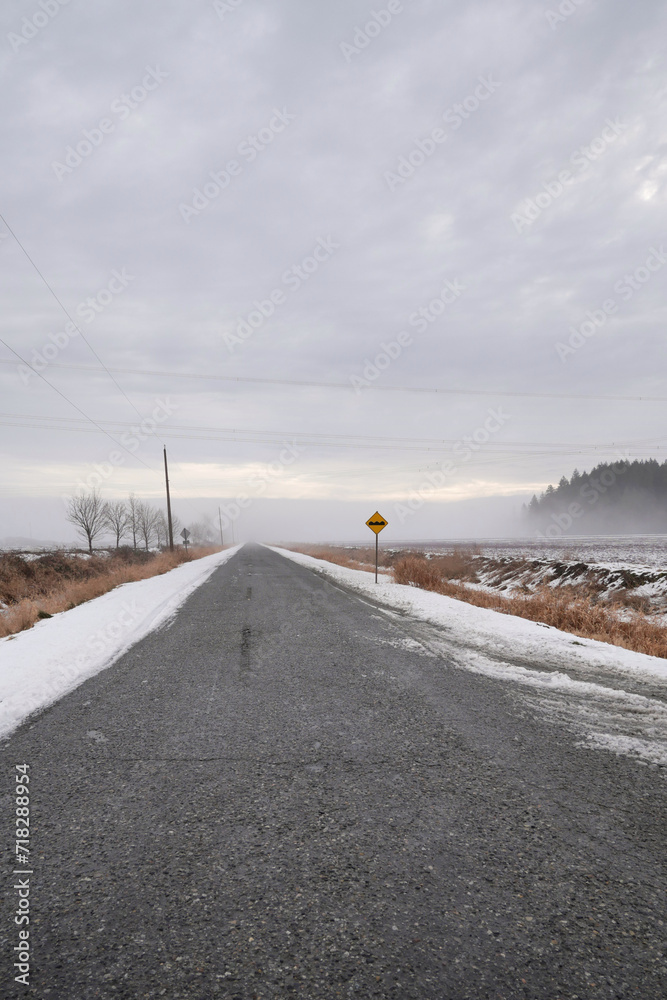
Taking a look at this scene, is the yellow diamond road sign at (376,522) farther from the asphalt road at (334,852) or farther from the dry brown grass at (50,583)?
the asphalt road at (334,852)

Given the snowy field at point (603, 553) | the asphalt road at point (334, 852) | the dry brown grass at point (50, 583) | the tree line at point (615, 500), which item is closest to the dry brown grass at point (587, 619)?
the asphalt road at point (334, 852)

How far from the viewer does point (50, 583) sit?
20.1 meters

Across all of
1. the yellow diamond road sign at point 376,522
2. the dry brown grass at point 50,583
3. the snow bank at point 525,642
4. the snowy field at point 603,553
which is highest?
the yellow diamond road sign at point 376,522

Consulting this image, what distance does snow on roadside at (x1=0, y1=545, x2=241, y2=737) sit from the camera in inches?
189

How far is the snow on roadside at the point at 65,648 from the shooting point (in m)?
4.81

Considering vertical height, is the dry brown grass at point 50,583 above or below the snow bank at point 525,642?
above

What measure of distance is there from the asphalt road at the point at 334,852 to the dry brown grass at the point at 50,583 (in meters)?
6.90

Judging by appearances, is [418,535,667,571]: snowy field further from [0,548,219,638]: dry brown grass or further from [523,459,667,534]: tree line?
[523,459,667,534]: tree line

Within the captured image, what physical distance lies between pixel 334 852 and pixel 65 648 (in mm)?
6013

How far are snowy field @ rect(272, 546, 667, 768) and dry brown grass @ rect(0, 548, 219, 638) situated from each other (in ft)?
25.9

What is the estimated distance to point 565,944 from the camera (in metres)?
1.81

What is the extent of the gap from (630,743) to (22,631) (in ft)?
31.7

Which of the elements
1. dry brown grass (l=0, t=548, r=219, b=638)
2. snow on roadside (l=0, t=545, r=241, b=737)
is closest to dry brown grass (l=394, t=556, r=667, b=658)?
snow on roadside (l=0, t=545, r=241, b=737)

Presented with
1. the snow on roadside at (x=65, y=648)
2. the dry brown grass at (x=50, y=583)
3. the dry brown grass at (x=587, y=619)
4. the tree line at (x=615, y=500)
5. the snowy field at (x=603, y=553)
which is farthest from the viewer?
the tree line at (x=615, y=500)
